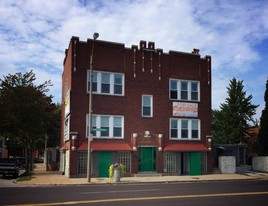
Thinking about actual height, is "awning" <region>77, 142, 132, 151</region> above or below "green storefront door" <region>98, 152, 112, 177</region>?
above

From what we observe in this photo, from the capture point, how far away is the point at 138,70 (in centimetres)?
3525

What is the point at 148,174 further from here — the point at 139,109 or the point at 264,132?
the point at 264,132

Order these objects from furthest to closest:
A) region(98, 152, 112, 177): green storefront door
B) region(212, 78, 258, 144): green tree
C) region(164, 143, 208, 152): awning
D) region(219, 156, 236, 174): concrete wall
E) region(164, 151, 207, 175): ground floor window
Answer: region(212, 78, 258, 144): green tree → region(219, 156, 236, 174): concrete wall → region(164, 151, 207, 175): ground floor window → region(164, 143, 208, 152): awning → region(98, 152, 112, 177): green storefront door

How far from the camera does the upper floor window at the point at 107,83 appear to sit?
33.6 meters

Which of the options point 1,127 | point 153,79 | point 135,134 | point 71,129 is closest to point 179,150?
point 135,134

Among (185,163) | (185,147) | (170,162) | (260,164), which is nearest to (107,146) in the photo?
(170,162)

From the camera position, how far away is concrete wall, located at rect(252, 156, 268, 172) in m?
39.2

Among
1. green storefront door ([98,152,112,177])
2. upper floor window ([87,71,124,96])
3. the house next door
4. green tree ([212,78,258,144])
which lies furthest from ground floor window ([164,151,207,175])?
green tree ([212,78,258,144])

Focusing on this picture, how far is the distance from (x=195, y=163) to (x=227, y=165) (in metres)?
3.51

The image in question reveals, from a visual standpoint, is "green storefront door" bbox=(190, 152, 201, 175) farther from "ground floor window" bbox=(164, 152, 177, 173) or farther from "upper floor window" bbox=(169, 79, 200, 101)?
"upper floor window" bbox=(169, 79, 200, 101)

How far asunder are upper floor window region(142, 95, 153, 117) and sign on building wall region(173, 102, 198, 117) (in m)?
2.28

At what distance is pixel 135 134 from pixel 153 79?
543 centimetres

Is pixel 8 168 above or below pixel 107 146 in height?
below

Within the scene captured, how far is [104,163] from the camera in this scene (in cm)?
3284
